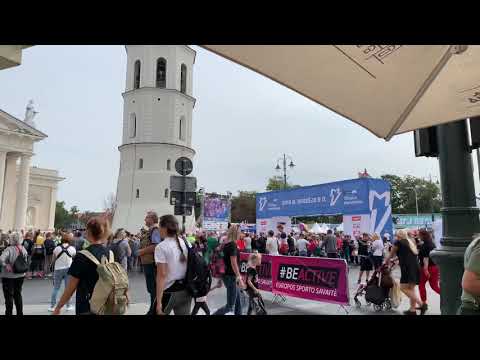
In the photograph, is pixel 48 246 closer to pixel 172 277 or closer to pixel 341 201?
pixel 341 201

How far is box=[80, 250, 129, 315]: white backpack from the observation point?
13.5 ft

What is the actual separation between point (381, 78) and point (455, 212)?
1721mm

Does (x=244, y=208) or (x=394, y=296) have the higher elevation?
(x=244, y=208)

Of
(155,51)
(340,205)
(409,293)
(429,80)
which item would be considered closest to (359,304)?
(409,293)

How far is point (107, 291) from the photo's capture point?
13.5 feet

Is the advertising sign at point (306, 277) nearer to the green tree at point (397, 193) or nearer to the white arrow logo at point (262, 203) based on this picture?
the white arrow logo at point (262, 203)

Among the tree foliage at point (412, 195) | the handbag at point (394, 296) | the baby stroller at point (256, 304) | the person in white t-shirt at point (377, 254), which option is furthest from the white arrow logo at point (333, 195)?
the tree foliage at point (412, 195)

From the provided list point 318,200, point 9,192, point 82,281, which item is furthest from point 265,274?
point 9,192

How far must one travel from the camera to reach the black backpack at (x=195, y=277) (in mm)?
4938

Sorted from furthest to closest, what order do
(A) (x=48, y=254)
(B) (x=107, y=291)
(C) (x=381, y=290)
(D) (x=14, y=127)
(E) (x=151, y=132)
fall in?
1. (D) (x=14, y=127)
2. (E) (x=151, y=132)
3. (A) (x=48, y=254)
4. (C) (x=381, y=290)
5. (B) (x=107, y=291)
